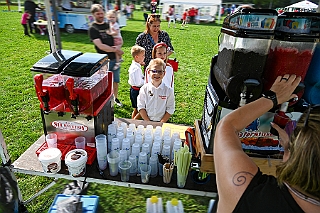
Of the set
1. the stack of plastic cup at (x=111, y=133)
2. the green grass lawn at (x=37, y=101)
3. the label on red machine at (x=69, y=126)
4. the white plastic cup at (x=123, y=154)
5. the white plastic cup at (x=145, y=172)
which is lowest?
the green grass lawn at (x=37, y=101)

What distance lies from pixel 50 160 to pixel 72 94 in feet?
1.34

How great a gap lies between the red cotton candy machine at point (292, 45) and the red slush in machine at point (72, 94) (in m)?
0.98

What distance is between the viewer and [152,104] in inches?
100

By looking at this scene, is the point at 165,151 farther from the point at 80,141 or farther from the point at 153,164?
the point at 80,141

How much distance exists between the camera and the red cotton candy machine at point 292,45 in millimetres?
1152

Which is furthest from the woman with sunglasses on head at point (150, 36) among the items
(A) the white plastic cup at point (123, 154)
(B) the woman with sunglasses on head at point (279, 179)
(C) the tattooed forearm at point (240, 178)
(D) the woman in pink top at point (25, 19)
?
(D) the woman in pink top at point (25, 19)

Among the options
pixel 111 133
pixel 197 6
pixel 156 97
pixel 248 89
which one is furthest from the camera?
pixel 197 6

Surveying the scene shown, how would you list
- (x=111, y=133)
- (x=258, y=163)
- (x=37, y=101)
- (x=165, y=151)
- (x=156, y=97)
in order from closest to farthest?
1. (x=258, y=163)
2. (x=165, y=151)
3. (x=111, y=133)
4. (x=156, y=97)
5. (x=37, y=101)

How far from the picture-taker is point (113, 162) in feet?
4.76

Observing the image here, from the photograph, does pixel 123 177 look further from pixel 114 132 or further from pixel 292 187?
pixel 292 187

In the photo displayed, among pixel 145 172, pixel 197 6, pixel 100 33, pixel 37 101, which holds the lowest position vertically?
pixel 37 101

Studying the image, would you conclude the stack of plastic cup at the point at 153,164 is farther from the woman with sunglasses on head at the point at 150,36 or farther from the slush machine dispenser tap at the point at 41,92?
the woman with sunglasses on head at the point at 150,36

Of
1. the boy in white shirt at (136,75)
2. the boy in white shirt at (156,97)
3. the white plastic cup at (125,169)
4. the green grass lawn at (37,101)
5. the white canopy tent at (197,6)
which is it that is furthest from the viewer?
the white canopy tent at (197,6)

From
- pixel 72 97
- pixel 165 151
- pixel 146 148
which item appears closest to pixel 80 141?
pixel 72 97
